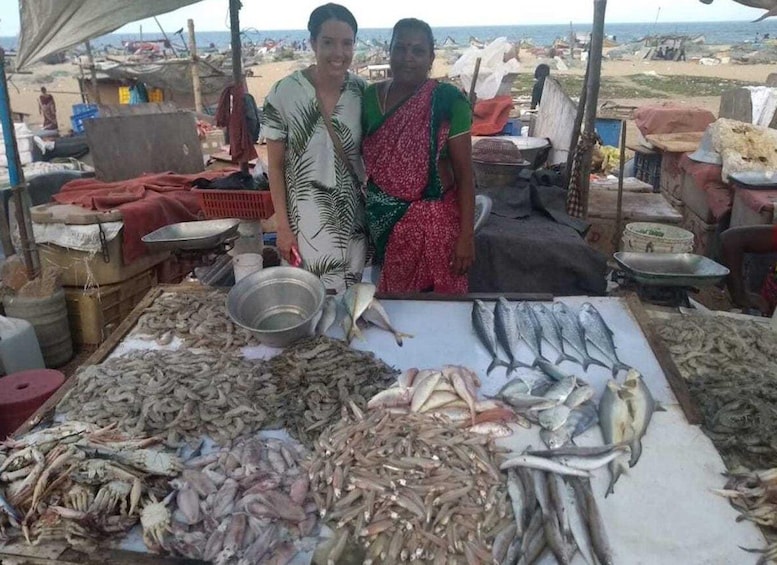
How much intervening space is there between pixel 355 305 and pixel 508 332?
79 cm

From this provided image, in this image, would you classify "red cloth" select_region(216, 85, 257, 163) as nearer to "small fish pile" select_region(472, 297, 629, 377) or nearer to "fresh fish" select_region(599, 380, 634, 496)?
"small fish pile" select_region(472, 297, 629, 377)

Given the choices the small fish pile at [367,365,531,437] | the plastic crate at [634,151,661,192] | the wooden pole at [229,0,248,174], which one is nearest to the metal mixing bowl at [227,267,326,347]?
the small fish pile at [367,365,531,437]

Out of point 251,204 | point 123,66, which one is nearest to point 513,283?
point 251,204

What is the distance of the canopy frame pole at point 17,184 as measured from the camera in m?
4.71

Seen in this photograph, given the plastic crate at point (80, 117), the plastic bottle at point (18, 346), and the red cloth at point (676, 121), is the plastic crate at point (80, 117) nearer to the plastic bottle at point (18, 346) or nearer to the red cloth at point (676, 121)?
the plastic bottle at point (18, 346)

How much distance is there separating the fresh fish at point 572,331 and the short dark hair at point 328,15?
1933 millimetres

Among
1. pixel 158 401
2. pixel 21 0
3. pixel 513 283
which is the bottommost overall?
pixel 513 283

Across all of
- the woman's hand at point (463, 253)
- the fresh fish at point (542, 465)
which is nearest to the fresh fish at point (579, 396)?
the fresh fish at point (542, 465)

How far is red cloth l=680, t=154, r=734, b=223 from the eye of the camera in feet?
21.0

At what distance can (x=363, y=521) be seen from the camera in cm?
184

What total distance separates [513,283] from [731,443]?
2525mm

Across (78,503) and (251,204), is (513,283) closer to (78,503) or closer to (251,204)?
(251,204)

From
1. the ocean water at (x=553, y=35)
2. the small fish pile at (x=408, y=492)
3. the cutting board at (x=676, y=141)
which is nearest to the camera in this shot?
the small fish pile at (x=408, y=492)

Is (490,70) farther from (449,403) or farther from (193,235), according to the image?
(449,403)
